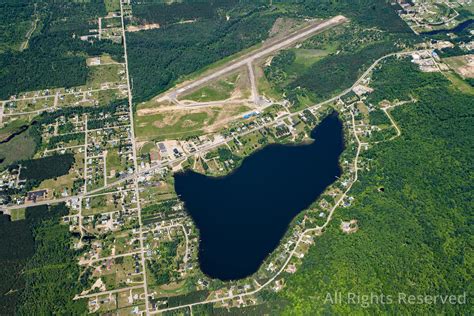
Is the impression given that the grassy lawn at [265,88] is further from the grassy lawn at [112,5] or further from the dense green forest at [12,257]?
the dense green forest at [12,257]

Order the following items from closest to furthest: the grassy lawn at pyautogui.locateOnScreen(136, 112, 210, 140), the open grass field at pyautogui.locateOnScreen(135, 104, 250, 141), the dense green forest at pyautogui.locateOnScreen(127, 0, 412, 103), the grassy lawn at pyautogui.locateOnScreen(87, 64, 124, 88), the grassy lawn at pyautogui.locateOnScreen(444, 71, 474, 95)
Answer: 1. the grassy lawn at pyautogui.locateOnScreen(136, 112, 210, 140)
2. the open grass field at pyautogui.locateOnScreen(135, 104, 250, 141)
3. the grassy lawn at pyautogui.locateOnScreen(444, 71, 474, 95)
4. the dense green forest at pyautogui.locateOnScreen(127, 0, 412, 103)
5. the grassy lawn at pyautogui.locateOnScreen(87, 64, 124, 88)

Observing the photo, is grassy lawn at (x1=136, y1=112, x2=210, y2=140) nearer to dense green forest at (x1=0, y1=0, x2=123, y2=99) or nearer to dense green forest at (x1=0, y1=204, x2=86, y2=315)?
dense green forest at (x1=0, y1=0, x2=123, y2=99)

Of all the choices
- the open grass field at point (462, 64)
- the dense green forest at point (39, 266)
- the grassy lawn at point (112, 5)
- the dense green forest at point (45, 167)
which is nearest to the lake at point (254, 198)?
the dense green forest at point (39, 266)

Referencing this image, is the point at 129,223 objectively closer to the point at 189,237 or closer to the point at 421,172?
the point at 189,237

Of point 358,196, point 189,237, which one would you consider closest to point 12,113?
point 189,237

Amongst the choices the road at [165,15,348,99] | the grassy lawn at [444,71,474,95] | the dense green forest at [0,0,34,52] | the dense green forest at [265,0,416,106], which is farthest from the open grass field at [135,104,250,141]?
the grassy lawn at [444,71,474,95]
